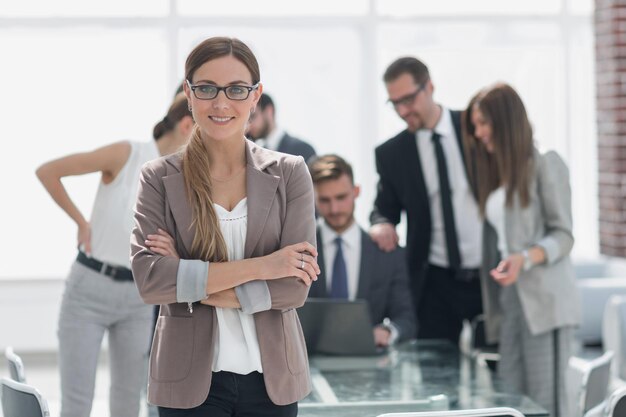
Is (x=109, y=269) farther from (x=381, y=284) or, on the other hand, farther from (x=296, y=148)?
(x=296, y=148)

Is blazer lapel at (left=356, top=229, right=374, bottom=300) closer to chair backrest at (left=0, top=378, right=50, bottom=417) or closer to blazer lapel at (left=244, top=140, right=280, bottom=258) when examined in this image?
chair backrest at (left=0, top=378, right=50, bottom=417)

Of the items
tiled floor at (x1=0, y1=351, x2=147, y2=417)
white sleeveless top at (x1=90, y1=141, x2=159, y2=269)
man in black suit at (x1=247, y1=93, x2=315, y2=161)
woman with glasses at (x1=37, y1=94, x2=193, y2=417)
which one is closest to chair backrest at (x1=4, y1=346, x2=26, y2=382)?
woman with glasses at (x1=37, y1=94, x2=193, y2=417)

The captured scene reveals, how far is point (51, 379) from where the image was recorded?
7211 millimetres

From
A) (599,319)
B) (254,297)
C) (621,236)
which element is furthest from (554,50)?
(254,297)

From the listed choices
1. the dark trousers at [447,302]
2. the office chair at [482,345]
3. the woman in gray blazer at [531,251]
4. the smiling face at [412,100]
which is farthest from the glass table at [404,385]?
the smiling face at [412,100]

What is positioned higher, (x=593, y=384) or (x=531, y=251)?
(x=531, y=251)

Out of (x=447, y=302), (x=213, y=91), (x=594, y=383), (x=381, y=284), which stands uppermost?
(x=213, y=91)

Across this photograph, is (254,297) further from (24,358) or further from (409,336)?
(24,358)

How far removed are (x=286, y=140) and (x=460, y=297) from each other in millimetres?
1638

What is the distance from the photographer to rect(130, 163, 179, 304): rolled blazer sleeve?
93.8 inches

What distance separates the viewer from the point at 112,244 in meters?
3.82

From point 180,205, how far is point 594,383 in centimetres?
169

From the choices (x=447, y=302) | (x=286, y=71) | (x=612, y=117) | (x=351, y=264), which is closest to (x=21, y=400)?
(x=351, y=264)

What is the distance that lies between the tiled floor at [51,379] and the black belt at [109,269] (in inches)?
88.8
